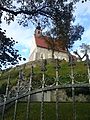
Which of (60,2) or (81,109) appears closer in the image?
(81,109)

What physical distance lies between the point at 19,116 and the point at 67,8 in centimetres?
609

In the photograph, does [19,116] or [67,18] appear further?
[67,18]

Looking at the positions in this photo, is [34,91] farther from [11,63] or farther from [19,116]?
[11,63]

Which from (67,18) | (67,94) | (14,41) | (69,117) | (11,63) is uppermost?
(67,18)

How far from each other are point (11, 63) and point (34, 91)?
571 cm

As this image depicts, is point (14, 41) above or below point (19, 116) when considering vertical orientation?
above

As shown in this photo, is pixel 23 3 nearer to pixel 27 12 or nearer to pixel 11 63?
pixel 27 12

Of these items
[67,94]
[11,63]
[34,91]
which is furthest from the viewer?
[67,94]

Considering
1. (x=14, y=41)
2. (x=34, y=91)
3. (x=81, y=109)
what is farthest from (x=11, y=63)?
(x=34, y=91)

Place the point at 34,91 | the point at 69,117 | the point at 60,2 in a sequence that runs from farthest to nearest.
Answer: the point at 60,2
the point at 69,117
the point at 34,91

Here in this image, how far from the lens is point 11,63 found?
11.6 metres

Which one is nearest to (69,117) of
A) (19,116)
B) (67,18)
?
(19,116)

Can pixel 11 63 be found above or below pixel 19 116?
above

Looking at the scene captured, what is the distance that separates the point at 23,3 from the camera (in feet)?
43.2
